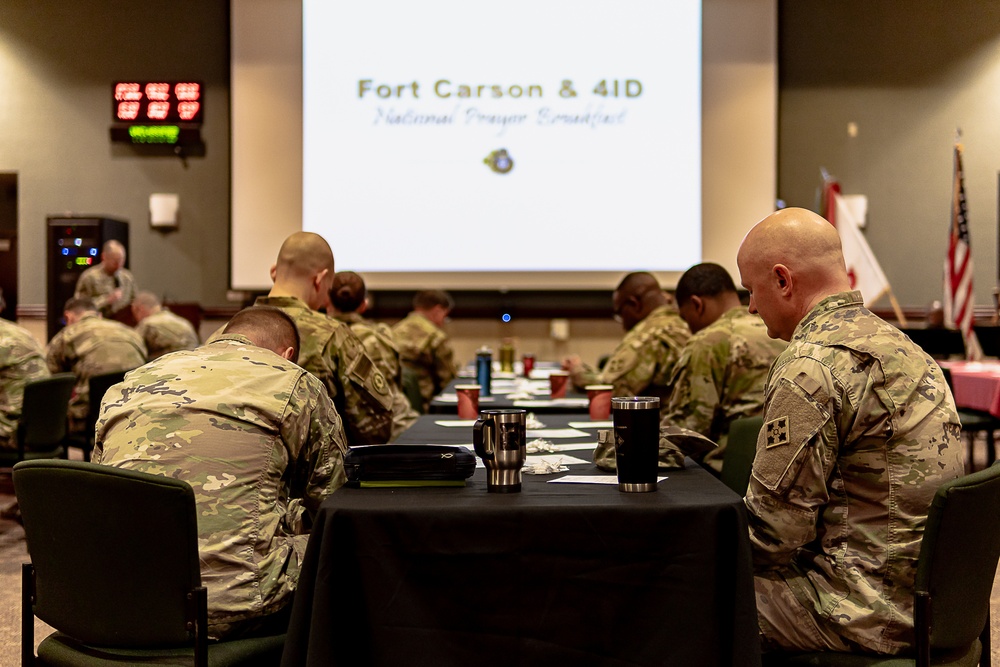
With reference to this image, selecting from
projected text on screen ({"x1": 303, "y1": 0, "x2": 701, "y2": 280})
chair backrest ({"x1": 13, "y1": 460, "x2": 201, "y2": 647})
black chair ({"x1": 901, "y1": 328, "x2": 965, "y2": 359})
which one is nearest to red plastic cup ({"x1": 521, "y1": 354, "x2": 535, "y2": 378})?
projected text on screen ({"x1": 303, "y1": 0, "x2": 701, "y2": 280})

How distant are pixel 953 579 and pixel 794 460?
0.35 metres

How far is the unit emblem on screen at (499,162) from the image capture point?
8.47 m

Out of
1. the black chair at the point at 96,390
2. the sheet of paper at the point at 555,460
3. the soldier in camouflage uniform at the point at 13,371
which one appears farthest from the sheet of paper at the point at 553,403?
the soldier in camouflage uniform at the point at 13,371

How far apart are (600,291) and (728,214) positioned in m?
1.34

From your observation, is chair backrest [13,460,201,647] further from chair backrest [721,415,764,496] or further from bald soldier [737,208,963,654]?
chair backrest [721,415,764,496]


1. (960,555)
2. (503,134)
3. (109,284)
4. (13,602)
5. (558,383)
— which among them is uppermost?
(503,134)

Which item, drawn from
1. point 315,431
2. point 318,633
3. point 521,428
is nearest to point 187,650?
point 318,633

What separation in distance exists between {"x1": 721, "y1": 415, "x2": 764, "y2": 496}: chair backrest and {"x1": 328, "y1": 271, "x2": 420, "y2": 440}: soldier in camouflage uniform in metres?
1.80

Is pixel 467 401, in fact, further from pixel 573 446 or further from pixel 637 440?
pixel 637 440

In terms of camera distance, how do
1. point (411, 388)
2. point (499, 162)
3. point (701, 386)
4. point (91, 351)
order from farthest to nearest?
point (499, 162), point (91, 351), point (411, 388), point (701, 386)

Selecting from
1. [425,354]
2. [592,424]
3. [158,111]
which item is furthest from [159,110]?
[592,424]

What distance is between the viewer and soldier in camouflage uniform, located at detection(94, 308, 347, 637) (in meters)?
1.78

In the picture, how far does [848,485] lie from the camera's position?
1761mm

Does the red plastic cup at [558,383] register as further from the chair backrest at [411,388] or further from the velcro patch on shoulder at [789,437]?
the velcro patch on shoulder at [789,437]
